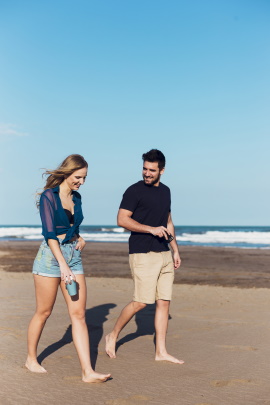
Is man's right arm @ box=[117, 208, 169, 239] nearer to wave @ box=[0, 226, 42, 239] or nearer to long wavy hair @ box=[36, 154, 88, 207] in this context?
long wavy hair @ box=[36, 154, 88, 207]

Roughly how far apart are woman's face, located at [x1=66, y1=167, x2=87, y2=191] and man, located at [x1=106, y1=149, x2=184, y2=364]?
2.83 ft

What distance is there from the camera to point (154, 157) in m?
5.26

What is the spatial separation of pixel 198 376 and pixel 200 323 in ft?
8.42

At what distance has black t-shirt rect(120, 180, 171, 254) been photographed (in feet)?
17.5

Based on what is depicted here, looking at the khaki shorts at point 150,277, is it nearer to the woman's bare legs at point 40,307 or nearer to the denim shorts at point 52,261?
the denim shorts at point 52,261

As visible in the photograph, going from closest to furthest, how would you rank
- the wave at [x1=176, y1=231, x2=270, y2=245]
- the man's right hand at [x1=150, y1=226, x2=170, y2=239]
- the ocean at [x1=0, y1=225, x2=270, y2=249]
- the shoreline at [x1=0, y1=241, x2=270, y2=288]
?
the man's right hand at [x1=150, y1=226, x2=170, y2=239] < the shoreline at [x1=0, y1=241, x2=270, y2=288] < the ocean at [x1=0, y1=225, x2=270, y2=249] < the wave at [x1=176, y1=231, x2=270, y2=245]

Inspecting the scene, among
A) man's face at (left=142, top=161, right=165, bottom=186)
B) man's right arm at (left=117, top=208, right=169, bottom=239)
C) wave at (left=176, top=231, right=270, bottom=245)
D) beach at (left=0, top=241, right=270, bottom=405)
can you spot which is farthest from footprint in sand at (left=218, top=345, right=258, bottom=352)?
wave at (left=176, top=231, right=270, bottom=245)

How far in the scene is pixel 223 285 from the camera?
11844 mm

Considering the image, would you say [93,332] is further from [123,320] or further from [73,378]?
[73,378]

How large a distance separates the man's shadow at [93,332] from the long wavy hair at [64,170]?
1.92m

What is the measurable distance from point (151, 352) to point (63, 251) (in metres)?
1.98

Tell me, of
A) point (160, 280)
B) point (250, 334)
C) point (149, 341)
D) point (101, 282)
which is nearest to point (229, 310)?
point (250, 334)

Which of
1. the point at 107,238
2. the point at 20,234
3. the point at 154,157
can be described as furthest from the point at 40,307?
the point at 20,234

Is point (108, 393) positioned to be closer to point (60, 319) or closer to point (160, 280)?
point (160, 280)
